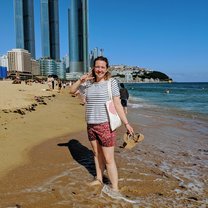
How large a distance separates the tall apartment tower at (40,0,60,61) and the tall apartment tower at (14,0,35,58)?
8.25m

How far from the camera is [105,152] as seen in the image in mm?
3854

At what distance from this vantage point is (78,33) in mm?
165500

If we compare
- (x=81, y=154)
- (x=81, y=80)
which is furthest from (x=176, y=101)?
(x=81, y=80)

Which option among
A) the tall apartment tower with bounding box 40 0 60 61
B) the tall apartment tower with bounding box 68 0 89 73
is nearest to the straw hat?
the tall apartment tower with bounding box 68 0 89 73

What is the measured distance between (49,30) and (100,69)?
625 ft

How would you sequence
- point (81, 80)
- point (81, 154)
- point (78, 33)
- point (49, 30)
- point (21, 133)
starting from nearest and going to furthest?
1. point (81, 80)
2. point (81, 154)
3. point (21, 133)
4. point (78, 33)
5. point (49, 30)

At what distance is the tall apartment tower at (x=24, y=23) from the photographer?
171 meters

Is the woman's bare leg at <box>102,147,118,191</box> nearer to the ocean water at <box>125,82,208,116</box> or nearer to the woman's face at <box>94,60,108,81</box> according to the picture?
the woman's face at <box>94,60,108,81</box>

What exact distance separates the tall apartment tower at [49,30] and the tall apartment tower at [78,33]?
80.6 feet

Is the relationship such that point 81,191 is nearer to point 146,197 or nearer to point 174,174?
point 146,197

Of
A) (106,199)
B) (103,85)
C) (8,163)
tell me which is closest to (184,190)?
(106,199)

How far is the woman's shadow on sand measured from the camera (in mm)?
5044

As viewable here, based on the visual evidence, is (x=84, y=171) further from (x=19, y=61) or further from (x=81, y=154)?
(x=19, y=61)

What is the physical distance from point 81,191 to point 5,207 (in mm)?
1003
